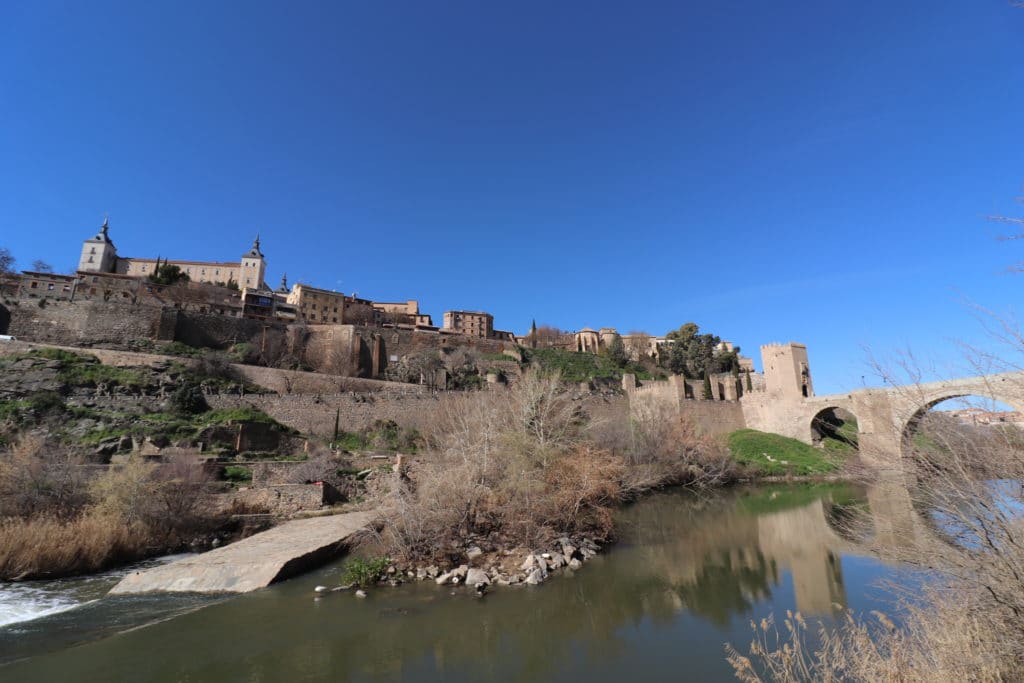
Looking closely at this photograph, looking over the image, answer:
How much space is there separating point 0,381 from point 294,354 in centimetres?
1790

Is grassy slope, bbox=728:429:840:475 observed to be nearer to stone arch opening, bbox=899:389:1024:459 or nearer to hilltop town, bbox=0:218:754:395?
hilltop town, bbox=0:218:754:395

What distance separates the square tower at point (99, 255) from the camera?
56.8m

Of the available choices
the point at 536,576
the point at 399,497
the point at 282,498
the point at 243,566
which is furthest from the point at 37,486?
the point at 536,576

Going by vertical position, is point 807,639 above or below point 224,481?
below

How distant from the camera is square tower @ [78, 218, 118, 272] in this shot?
56.8 meters

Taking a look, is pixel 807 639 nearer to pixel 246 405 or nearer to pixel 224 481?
pixel 224 481

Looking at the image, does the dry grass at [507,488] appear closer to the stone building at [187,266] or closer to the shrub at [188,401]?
the shrub at [188,401]

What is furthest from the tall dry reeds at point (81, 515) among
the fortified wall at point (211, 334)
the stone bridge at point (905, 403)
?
the fortified wall at point (211, 334)

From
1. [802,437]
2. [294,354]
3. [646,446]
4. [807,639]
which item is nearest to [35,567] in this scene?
[807,639]

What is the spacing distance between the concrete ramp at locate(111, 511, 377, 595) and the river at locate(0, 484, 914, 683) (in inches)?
13.7

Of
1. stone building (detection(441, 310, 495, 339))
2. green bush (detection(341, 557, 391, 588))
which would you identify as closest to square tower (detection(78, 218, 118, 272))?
stone building (detection(441, 310, 495, 339))

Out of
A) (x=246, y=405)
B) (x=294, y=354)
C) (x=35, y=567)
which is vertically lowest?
(x=35, y=567)

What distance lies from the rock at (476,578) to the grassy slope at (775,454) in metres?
25.8

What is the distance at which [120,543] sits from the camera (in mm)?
11398
